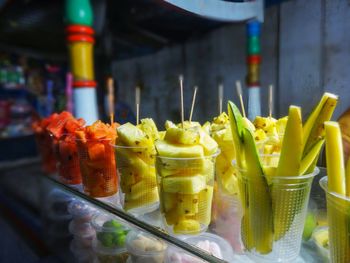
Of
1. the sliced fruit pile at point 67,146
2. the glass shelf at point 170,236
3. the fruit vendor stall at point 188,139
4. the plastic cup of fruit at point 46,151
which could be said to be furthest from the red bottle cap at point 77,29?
the glass shelf at point 170,236

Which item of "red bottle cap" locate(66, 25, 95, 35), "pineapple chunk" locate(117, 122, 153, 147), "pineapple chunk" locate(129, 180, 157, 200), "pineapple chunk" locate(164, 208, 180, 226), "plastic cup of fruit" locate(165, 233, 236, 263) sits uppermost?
"red bottle cap" locate(66, 25, 95, 35)

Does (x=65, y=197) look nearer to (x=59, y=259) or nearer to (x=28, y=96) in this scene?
(x=59, y=259)

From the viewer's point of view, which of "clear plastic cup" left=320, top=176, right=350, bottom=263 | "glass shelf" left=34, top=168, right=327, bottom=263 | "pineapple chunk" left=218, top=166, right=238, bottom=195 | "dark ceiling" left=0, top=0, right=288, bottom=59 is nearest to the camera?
"clear plastic cup" left=320, top=176, right=350, bottom=263

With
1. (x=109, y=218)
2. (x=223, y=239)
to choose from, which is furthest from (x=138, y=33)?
(x=223, y=239)

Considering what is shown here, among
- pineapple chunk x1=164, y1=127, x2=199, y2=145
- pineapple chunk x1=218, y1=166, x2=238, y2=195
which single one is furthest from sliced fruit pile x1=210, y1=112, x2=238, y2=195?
pineapple chunk x1=164, y1=127, x2=199, y2=145

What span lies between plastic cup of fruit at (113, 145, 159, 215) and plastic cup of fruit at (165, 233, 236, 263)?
17 cm

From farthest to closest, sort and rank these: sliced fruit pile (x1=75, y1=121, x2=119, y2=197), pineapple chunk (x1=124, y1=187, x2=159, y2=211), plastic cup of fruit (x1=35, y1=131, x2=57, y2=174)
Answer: plastic cup of fruit (x1=35, y1=131, x2=57, y2=174)
sliced fruit pile (x1=75, y1=121, x2=119, y2=197)
pineapple chunk (x1=124, y1=187, x2=159, y2=211)

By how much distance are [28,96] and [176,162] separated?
182 centimetres

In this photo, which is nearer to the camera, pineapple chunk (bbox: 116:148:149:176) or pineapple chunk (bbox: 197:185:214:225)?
pineapple chunk (bbox: 197:185:214:225)

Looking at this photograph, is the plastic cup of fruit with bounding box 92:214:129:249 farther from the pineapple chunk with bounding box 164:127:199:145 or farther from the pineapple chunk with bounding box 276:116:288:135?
the pineapple chunk with bounding box 276:116:288:135

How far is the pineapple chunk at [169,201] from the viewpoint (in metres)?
0.70

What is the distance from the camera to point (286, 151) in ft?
1.83

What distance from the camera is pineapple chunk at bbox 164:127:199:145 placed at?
0.69m

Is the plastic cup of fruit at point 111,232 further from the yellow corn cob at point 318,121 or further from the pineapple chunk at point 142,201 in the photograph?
the yellow corn cob at point 318,121
